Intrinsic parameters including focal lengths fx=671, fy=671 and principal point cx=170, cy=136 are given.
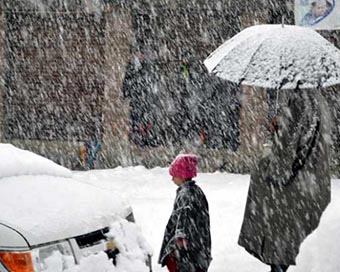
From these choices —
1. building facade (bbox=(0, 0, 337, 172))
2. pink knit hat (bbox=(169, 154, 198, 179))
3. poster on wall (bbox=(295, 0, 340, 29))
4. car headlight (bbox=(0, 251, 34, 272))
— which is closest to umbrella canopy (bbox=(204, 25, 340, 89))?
pink knit hat (bbox=(169, 154, 198, 179))

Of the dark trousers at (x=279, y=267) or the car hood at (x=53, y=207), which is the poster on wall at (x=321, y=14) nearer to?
the dark trousers at (x=279, y=267)

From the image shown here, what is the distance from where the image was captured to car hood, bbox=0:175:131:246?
403 cm

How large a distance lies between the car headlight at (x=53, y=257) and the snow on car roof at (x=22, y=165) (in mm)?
834

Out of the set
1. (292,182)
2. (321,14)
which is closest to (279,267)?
(292,182)

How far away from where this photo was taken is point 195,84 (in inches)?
517

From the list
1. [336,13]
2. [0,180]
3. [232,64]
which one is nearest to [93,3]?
[336,13]

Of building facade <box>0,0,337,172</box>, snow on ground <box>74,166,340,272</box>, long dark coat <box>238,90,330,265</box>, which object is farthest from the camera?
building facade <box>0,0,337,172</box>

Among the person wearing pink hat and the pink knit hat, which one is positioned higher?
the pink knit hat

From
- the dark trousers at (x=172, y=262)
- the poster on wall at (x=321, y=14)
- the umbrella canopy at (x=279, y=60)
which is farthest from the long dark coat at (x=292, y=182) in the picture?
the poster on wall at (x=321, y=14)

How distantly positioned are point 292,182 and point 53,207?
7.54 feet

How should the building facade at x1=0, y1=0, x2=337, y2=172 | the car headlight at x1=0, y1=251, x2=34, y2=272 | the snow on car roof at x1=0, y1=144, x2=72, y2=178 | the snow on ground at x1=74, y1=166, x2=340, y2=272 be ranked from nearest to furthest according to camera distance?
the car headlight at x1=0, y1=251, x2=34, y2=272, the snow on car roof at x1=0, y1=144, x2=72, y2=178, the snow on ground at x1=74, y1=166, x2=340, y2=272, the building facade at x1=0, y1=0, x2=337, y2=172

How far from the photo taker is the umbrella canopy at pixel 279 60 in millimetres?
5488

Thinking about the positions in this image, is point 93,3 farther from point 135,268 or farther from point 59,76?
point 135,268

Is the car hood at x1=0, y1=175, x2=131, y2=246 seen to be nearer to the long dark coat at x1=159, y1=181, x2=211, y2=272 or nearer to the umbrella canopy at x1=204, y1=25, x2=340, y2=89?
the long dark coat at x1=159, y1=181, x2=211, y2=272
